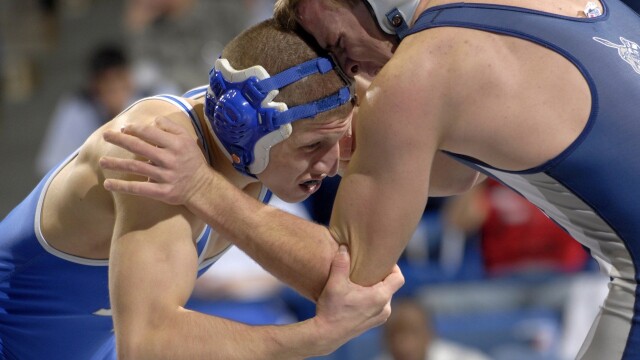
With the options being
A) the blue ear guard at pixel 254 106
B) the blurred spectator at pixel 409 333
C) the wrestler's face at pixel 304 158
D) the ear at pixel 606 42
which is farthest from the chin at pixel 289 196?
the blurred spectator at pixel 409 333

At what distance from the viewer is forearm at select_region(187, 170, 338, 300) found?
312cm

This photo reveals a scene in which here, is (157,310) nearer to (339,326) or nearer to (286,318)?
(339,326)

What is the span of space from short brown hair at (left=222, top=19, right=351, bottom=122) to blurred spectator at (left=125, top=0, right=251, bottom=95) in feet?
14.0

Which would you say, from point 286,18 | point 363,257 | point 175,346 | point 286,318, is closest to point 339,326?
point 363,257

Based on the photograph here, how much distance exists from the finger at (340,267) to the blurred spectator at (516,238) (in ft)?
12.9

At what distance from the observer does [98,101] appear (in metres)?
7.08

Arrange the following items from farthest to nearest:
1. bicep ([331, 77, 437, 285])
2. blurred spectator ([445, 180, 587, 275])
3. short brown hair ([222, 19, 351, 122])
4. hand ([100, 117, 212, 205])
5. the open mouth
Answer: blurred spectator ([445, 180, 587, 275]), the open mouth, short brown hair ([222, 19, 351, 122]), hand ([100, 117, 212, 205]), bicep ([331, 77, 437, 285])

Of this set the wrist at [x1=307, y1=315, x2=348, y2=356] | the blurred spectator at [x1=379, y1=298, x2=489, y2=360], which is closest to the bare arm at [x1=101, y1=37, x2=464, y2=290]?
the wrist at [x1=307, y1=315, x2=348, y2=356]

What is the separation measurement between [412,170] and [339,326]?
592 millimetres

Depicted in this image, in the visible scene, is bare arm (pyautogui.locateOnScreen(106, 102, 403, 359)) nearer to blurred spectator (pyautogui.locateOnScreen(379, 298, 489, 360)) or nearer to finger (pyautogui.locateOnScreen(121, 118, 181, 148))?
finger (pyautogui.locateOnScreen(121, 118, 181, 148))

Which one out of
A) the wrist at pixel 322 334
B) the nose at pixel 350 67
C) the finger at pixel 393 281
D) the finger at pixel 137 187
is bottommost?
the wrist at pixel 322 334

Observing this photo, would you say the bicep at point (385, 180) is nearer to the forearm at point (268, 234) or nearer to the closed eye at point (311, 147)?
the forearm at point (268, 234)

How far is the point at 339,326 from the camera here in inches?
123

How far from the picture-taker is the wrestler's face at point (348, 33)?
3172 millimetres
